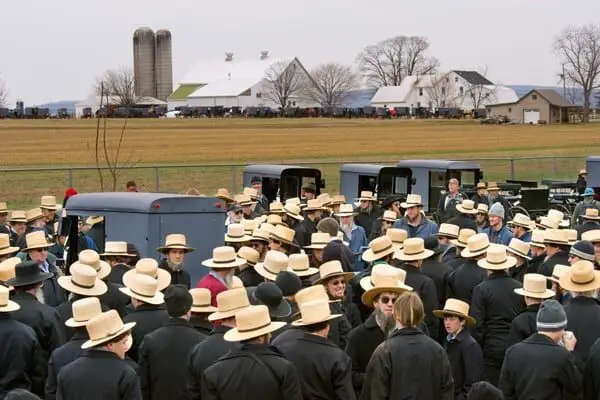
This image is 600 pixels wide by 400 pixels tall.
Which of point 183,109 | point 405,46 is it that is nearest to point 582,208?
point 183,109

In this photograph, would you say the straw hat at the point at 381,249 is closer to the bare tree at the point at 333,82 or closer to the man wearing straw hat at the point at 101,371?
the man wearing straw hat at the point at 101,371

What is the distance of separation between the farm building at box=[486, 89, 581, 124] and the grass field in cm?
1441

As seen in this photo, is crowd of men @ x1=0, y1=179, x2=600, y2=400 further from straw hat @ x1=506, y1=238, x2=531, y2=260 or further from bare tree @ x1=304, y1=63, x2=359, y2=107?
bare tree @ x1=304, y1=63, x2=359, y2=107

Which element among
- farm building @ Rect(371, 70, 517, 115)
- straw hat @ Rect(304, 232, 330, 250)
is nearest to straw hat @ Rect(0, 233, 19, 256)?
straw hat @ Rect(304, 232, 330, 250)

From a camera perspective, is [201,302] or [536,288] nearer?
[201,302]

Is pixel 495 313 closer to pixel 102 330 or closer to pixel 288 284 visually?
pixel 288 284

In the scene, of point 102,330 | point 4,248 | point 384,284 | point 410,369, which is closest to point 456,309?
point 384,284

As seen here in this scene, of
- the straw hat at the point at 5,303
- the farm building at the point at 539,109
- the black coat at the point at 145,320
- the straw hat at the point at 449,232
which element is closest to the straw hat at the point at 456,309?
the black coat at the point at 145,320

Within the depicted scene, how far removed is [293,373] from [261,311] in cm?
44

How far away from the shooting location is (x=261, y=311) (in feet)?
21.8

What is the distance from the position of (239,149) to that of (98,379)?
51192 millimetres

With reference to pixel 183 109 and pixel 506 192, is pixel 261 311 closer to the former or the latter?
pixel 506 192

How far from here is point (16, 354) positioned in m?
7.86

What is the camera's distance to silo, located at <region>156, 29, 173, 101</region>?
158250 mm
